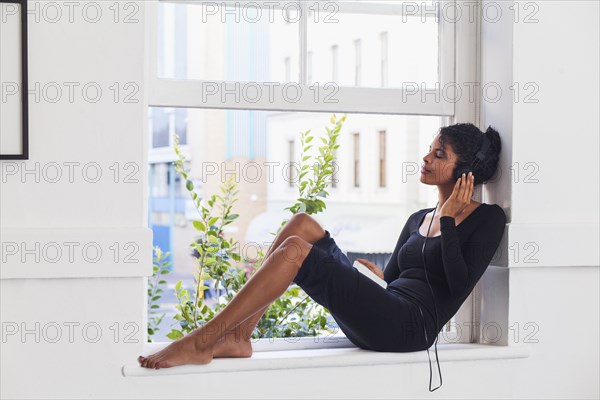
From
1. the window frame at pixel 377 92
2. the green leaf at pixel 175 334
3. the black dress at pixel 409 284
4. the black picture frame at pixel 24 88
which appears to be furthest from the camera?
the green leaf at pixel 175 334

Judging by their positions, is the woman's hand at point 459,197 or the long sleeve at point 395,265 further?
the long sleeve at point 395,265

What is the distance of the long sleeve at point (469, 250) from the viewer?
242 cm

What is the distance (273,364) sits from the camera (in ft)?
7.89

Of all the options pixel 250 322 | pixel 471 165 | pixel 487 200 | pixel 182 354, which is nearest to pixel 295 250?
pixel 250 322

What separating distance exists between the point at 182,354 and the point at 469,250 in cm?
99

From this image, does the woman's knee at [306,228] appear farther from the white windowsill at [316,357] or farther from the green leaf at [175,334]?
the green leaf at [175,334]

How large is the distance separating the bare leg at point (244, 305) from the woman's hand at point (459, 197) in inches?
19.9

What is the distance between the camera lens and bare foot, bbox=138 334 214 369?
2305 mm

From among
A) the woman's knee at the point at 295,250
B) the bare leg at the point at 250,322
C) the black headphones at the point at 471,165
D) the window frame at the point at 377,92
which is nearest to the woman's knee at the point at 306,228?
the bare leg at the point at 250,322

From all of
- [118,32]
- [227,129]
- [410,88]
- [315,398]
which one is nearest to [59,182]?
[118,32]

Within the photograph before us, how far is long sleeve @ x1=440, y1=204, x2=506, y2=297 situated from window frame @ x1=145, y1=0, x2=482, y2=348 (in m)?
0.31

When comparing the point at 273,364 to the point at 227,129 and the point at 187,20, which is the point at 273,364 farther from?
the point at 227,129

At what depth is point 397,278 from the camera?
2.70 meters

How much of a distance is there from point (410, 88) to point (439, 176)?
0.34 meters
